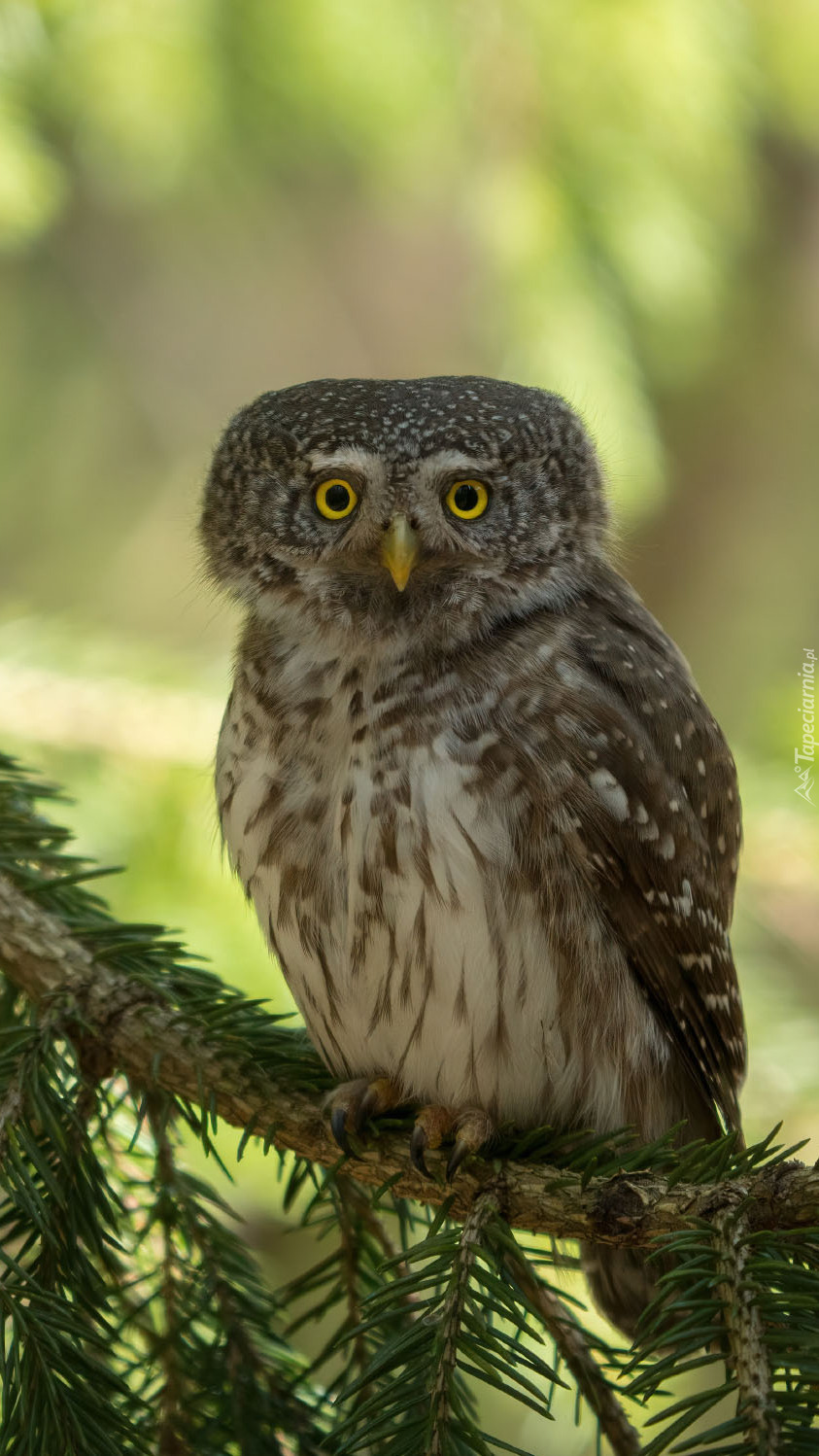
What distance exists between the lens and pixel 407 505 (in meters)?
2.23

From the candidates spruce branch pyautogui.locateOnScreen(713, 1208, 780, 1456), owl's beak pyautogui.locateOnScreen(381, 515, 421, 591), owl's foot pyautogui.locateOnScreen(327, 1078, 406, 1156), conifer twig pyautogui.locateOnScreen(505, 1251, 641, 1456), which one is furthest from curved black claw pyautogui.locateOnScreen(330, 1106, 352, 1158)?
owl's beak pyautogui.locateOnScreen(381, 515, 421, 591)

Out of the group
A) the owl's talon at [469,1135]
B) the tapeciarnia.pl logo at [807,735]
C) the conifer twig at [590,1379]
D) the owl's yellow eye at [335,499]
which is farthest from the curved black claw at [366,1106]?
the tapeciarnia.pl logo at [807,735]

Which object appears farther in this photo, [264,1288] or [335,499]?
[335,499]

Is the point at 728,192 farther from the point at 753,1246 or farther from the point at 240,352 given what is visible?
the point at 240,352

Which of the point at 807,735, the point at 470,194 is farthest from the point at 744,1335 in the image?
the point at 470,194

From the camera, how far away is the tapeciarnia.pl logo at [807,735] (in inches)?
107

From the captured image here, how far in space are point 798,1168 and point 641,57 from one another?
2.19m

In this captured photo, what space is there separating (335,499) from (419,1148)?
1016mm

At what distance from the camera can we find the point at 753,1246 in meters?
1.38

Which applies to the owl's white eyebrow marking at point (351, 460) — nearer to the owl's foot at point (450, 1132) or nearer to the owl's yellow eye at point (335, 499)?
the owl's yellow eye at point (335, 499)

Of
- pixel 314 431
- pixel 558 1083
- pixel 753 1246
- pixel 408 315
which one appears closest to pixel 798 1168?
pixel 753 1246

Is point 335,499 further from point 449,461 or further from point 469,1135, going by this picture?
point 469,1135

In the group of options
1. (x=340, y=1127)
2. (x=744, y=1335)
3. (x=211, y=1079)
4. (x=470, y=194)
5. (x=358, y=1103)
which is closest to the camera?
(x=744, y=1335)

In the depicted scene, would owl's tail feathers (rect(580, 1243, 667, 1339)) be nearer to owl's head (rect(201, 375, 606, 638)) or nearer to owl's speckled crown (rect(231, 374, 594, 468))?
owl's head (rect(201, 375, 606, 638))
